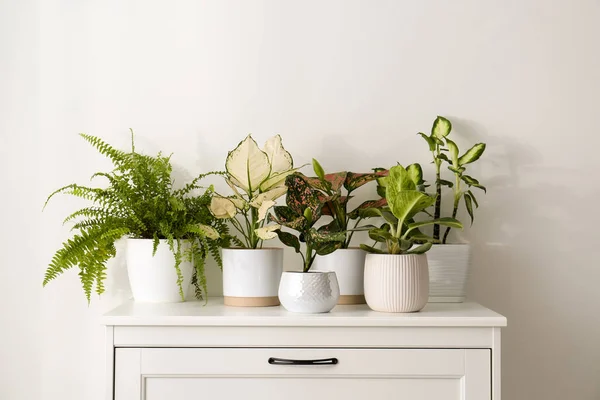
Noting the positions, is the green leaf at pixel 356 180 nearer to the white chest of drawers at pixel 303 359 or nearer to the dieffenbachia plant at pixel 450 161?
the dieffenbachia plant at pixel 450 161

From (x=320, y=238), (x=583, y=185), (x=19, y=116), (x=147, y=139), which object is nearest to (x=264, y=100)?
(x=147, y=139)

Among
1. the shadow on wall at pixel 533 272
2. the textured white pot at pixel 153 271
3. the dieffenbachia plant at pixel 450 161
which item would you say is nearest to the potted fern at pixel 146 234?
the textured white pot at pixel 153 271

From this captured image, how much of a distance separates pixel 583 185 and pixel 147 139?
1307mm

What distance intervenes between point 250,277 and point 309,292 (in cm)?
19

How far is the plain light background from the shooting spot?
1.93 metres

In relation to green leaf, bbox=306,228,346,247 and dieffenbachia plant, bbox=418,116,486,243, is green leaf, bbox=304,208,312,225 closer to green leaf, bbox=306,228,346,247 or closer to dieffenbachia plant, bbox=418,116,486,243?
green leaf, bbox=306,228,346,247

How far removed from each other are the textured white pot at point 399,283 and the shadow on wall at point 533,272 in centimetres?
39

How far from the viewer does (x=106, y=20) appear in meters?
1.96

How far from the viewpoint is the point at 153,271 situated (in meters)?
1.72

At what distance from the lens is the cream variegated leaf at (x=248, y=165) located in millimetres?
1697

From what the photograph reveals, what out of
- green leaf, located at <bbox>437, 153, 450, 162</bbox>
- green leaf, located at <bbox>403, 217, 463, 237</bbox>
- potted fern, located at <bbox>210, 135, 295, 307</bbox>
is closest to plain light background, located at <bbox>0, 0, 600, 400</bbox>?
green leaf, located at <bbox>437, 153, 450, 162</bbox>

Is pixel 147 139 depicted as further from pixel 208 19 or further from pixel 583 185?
pixel 583 185

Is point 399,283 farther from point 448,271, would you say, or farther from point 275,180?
point 275,180

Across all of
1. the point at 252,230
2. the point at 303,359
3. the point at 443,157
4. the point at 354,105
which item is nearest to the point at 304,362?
the point at 303,359
